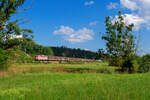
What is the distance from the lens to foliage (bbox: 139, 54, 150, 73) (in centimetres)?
2467

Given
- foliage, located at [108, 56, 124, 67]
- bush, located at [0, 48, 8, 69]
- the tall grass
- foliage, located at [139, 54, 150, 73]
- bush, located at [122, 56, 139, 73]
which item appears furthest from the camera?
foliage, located at [108, 56, 124, 67]

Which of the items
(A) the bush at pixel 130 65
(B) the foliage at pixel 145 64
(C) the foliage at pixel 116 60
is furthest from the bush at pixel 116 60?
(B) the foliage at pixel 145 64

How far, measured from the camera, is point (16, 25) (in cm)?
1922

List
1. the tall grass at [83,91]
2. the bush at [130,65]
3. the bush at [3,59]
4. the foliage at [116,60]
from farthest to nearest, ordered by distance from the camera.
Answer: the foliage at [116,60], the bush at [130,65], the bush at [3,59], the tall grass at [83,91]

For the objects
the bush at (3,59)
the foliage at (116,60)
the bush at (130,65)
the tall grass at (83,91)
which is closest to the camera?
the tall grass at (83,91)

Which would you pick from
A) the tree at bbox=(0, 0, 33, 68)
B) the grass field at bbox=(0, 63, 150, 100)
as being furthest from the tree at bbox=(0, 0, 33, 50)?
the grass field at bbox=(0, 63, 150, 100)

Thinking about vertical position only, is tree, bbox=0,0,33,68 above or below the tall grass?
above

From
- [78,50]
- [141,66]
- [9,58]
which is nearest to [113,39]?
[141,66]

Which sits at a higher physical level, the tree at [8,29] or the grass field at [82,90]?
the tree at [8,29]

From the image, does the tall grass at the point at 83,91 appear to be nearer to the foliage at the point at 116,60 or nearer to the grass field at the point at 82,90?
the grass field at the point at 82,90

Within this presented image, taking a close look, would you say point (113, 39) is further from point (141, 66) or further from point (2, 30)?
point (2, 30)

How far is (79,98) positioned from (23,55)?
17.1 metres

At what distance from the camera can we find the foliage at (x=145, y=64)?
2467cm

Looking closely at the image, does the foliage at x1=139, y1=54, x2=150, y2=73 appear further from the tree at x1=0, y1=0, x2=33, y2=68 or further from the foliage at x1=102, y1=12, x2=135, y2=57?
the tree at x1=0, y1=0, x2=33, y2=68
